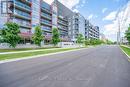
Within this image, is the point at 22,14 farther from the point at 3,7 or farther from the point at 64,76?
the point at 64,76

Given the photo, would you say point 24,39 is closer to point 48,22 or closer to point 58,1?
point 48,22

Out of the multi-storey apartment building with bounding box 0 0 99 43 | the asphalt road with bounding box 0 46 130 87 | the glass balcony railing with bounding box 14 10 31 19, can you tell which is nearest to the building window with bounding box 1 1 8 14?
the multi-storey apartment building with bounding box 0 0 99 43

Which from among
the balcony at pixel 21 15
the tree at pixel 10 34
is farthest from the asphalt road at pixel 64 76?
the balcony at pixel 21 15

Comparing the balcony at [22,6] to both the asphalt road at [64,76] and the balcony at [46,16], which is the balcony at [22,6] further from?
the asphalt road at [64,76]

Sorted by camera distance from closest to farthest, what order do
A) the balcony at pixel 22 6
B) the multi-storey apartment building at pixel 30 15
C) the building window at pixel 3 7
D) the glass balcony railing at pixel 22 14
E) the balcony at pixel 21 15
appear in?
the building window at pixel 3 7 < the multi-storey apartment building at pixel 30 15 < the balcony at pixel 21 15 < the balcony at pixel 22 6 < the glass balcony railing at pixel 22 14

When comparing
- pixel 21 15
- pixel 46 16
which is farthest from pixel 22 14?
pixel 46 16

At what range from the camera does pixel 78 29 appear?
364 feet

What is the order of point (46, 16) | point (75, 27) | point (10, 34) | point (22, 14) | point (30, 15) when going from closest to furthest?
point (10, 34) → point (22, 14) → point (30, 15) → point (46, 16) → point (75, 27)

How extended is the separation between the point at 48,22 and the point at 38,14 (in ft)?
36.5

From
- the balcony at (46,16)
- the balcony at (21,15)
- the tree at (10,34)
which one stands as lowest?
the tree at (10,34)

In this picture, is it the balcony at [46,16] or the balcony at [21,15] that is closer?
the balcony at [21,15]

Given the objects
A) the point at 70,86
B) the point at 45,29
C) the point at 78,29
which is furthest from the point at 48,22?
the point at 70,86

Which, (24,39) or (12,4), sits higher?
(12,4)

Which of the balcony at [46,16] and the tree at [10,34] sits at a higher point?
the balcony at [46,16]
